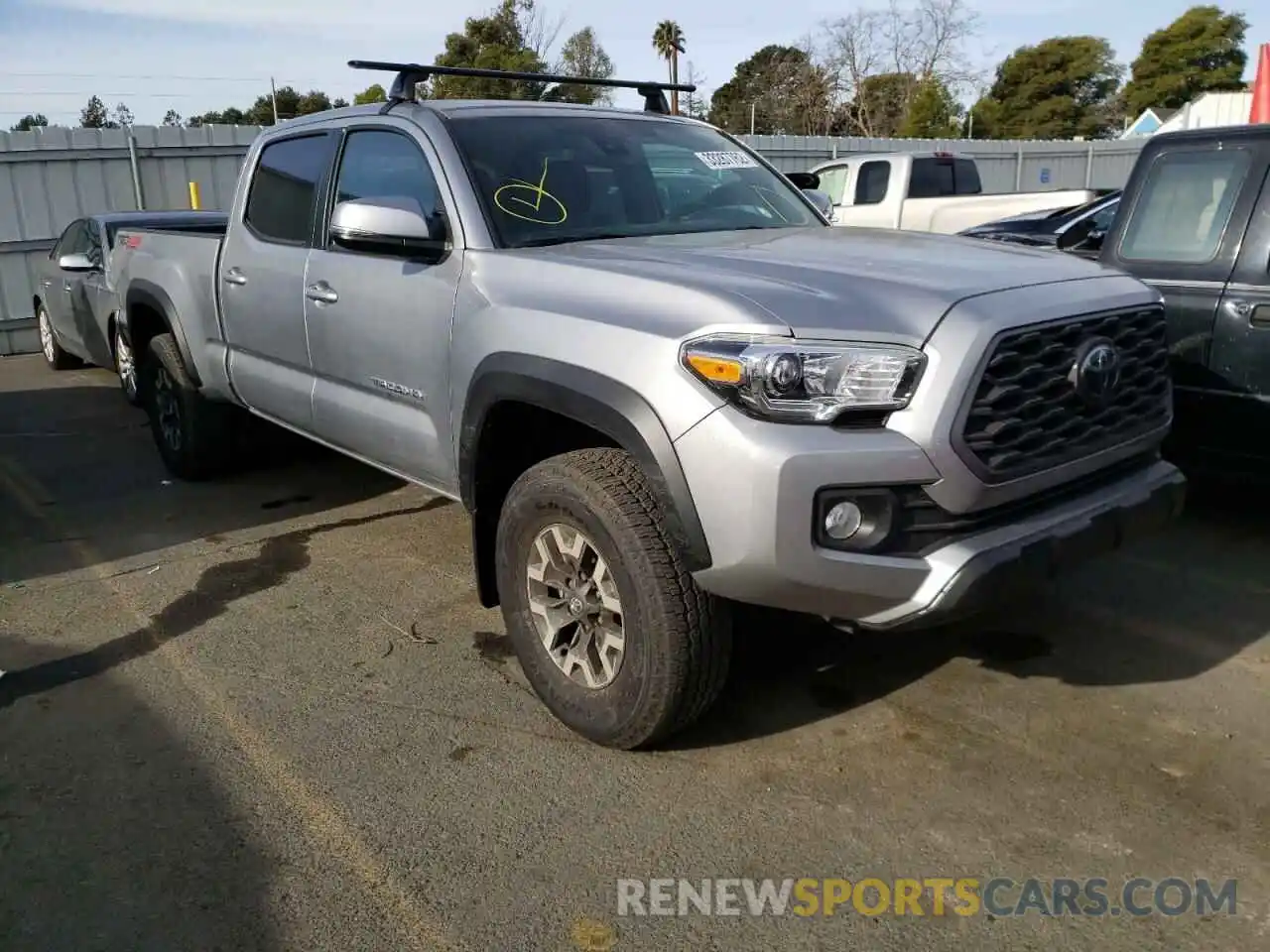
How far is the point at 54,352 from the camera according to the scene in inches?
421

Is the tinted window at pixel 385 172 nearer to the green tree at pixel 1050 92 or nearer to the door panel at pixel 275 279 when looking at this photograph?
the door panel at pixel 275 279

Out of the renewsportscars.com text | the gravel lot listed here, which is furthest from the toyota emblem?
the renewsportscars.com text

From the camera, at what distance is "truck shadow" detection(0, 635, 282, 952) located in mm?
2473

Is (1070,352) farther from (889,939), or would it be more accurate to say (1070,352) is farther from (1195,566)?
(1195,566)

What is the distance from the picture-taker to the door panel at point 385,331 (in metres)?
3.65

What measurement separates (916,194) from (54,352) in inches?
392

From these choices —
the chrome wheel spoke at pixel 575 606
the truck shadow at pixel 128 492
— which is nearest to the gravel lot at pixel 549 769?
the chrome wheel spoke at pixel 575 606

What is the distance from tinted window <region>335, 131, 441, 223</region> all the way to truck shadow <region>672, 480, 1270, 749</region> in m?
1.99

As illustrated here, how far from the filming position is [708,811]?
287 cm

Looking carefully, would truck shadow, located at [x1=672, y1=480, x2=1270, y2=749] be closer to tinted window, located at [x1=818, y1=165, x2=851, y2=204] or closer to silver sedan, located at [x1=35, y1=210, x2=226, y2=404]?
silver sedan, located at [x1=35, y1=210, x2=226, y2=404]

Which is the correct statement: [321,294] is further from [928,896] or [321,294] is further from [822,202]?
[928,896]

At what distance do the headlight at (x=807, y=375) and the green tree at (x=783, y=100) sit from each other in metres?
45.0

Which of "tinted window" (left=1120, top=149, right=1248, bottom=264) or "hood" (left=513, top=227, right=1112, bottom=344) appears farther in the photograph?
"tinted window" (left=1120, top=149, right=1248, bottom=264)

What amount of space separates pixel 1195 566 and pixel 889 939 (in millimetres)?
2902
